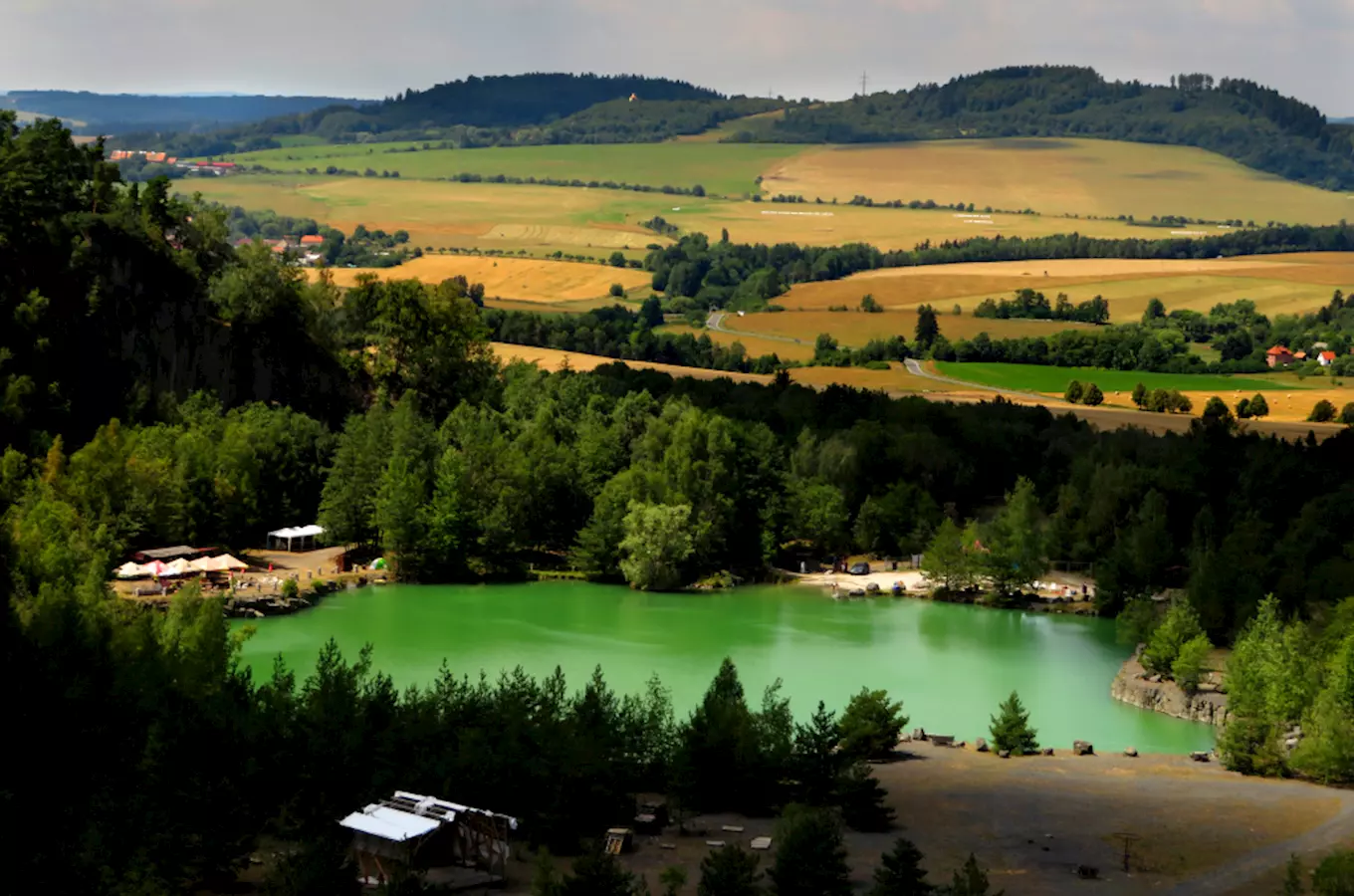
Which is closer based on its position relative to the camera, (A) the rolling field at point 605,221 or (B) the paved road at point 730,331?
(B) the paved road at point 730,331

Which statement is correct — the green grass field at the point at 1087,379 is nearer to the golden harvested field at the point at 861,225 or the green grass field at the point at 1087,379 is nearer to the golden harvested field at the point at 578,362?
the golden harvested field at the point at 578,362

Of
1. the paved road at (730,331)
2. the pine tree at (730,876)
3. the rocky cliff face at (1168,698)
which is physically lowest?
the rocky cliff face at (1168,698)

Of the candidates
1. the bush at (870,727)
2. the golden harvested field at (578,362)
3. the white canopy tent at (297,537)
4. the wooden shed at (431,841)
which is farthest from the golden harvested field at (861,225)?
the wooden shed at (431,841)

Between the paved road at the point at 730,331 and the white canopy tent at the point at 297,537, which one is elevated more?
the paved road at the point at 730,331

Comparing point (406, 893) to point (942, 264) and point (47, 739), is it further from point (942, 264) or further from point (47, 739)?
point (942, 264)

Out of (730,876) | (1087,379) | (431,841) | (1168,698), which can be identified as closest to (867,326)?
(1087,379)

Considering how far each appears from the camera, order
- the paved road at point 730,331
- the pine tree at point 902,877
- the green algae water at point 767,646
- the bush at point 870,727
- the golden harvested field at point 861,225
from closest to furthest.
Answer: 1. the pine tree at point 902,877
2. the bush at point 870,727
3. the green algae water at point 767,646
4. the paved road at point 730,331
5. the golden harvested field at point 861,225
